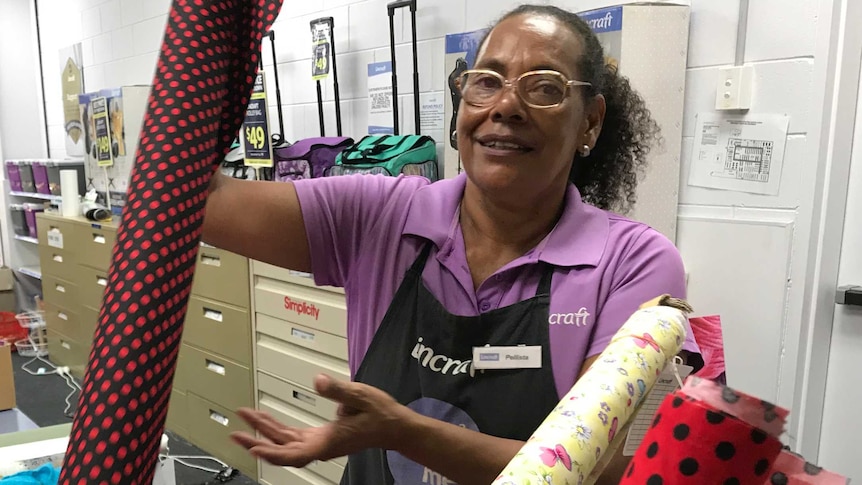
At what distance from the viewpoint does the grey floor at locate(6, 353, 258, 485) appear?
285cm

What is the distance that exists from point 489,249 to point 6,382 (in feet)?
5.41

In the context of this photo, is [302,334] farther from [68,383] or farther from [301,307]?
[68,383]

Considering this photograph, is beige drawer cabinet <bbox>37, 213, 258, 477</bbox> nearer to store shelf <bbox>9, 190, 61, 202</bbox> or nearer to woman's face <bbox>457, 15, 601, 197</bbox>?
store shelf <bbox>9, 190, 61, 202</bbox>

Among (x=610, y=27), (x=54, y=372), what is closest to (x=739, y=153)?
(x=610, y=27)

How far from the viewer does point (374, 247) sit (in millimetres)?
1000

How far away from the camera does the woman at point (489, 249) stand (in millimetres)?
881

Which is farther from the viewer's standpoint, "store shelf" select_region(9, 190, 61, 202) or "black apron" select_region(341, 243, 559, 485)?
"store shelf" select_region(9, 190, 61, 202)

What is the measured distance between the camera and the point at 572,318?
89 centimetres

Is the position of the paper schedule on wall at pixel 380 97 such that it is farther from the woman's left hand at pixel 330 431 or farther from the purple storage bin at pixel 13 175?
the purple storage bin at pixel 13 175

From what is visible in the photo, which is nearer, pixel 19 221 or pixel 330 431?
pixel 330 431

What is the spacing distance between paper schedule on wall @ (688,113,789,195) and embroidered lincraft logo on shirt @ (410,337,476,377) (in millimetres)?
1204

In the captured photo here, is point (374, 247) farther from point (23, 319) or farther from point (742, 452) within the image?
point (23, 319)

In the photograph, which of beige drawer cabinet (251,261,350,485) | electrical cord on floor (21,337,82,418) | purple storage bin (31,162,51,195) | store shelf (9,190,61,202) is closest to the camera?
beige drawer cabinet (251,261,350,485)

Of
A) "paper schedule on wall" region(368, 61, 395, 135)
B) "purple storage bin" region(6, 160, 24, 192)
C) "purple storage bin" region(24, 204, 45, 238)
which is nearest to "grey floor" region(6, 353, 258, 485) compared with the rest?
"purple storage bin" region(24, 204, 45, 238)
